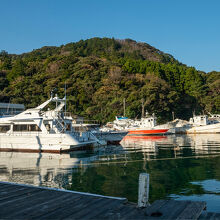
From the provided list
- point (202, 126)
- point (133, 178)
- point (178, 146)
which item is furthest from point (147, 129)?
point (133, 178)

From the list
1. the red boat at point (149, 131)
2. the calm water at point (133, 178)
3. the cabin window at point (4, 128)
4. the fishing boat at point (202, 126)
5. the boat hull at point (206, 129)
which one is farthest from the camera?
the fishing boat at point (202, 126)

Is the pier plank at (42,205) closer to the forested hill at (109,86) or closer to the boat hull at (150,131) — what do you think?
the boat hull at (150,131)

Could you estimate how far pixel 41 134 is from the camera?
23.7m

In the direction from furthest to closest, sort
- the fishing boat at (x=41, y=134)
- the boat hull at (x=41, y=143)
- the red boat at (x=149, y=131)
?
the red boat at (x=149, y=131) < the fishing boat at (x=41, y=134) < the boat hull at (x=41, y=143)

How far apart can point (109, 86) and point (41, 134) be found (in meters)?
45.7

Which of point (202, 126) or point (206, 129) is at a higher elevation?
point (202, 126)

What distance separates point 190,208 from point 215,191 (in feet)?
15.7

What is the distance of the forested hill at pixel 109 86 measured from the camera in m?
63.6

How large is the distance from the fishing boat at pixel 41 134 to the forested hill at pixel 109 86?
119ft

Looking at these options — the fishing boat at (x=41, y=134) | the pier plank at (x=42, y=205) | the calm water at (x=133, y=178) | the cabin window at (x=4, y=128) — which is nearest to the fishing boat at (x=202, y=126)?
the fishing boat at (x=41, y=134)

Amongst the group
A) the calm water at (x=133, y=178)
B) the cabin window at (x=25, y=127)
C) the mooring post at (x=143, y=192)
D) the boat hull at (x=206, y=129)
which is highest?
the boat hull at (x=206, y=129)

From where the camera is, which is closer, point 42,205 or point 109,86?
point 42,205

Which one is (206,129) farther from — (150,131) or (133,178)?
(133,178)

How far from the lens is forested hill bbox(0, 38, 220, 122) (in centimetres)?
6359
